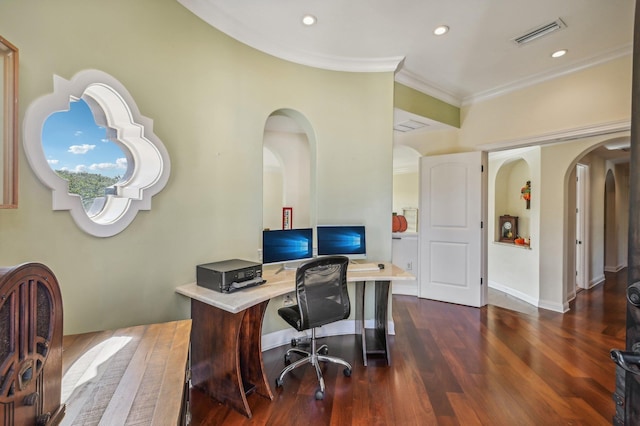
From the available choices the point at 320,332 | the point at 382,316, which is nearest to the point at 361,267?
the point at 382,316

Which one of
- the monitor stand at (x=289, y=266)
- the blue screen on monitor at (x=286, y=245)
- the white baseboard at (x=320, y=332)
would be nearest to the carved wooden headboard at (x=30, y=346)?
the blue screen on monitor at (x=286, y=245)

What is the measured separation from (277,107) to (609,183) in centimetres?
770

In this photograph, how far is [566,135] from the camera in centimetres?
312

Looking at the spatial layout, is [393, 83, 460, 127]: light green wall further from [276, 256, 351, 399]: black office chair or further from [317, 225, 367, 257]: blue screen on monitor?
[276, 256, 351, 399]: black office chair

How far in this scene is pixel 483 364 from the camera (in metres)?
2.47

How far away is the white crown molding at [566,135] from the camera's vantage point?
280 cm

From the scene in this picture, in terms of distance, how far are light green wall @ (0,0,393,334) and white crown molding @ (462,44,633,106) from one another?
5.15 ft

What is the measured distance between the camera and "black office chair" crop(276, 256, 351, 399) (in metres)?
2.11

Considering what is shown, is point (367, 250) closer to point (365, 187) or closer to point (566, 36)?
point (365, 187)

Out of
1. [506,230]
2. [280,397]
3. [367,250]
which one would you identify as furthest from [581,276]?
[280,397]

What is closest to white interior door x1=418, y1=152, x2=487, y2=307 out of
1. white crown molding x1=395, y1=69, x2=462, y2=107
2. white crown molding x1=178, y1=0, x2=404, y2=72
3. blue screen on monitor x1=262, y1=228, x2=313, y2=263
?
white crown molding x1=395, y1=69, x2=462, y2=107

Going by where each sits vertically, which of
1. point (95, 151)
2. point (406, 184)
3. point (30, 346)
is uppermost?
point (406, 184)

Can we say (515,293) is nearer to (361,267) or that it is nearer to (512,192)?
(512,192)

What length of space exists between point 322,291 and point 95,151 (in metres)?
1.73
